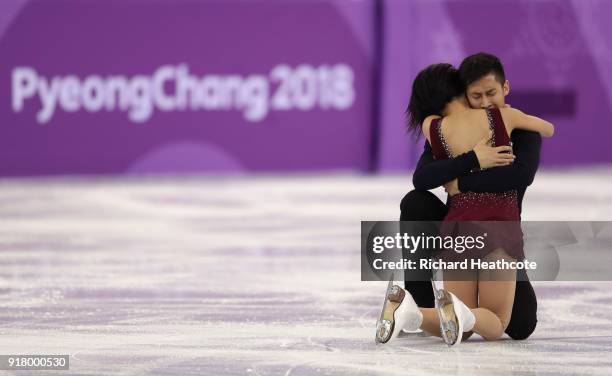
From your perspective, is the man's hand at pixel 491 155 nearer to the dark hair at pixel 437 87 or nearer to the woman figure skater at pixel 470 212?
the woman figure skater at pixel 470 212

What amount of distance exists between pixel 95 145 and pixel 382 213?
9.33 ft

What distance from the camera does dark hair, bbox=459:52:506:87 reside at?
12.1 feet

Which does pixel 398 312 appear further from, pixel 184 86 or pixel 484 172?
pixel 184 86

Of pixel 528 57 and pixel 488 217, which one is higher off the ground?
pixel 528 57

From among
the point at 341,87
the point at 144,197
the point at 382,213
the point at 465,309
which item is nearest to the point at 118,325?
the point at 465,309

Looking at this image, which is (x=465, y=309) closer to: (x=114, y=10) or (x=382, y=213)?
(x=382, y=213)

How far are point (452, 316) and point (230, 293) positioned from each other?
4.40ft

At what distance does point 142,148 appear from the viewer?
974cm

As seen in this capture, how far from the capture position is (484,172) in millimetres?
3678

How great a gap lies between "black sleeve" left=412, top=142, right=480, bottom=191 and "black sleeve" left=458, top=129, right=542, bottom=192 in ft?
0.09

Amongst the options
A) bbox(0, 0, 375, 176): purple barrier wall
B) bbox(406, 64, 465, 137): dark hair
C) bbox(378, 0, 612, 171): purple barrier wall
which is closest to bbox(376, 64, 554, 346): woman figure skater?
bbox(406, 64, 465, 137): dark hair

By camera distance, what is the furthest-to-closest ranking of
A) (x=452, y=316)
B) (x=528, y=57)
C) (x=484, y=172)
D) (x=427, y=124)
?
(x=528, y=57) → (x=427, y=124) → (x=484, y=172) → (x=452, y=316)

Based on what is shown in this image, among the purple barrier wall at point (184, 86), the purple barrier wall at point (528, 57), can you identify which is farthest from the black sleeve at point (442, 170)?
the purple barrier wall at point (528, 57)

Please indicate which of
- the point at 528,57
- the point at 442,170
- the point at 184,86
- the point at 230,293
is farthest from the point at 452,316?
the point at 528,57
